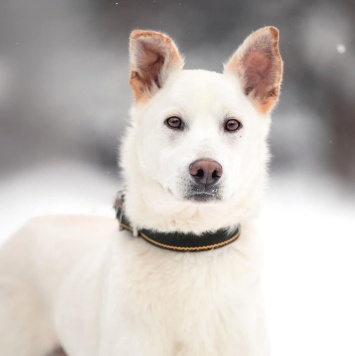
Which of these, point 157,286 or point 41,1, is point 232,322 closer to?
point 157,286

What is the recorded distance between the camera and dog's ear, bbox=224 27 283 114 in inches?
94.1

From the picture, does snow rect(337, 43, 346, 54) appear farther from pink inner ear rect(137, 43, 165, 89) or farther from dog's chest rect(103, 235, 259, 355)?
dog's chest rect(103, 235, 259, 355)

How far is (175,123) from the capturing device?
7.35ft

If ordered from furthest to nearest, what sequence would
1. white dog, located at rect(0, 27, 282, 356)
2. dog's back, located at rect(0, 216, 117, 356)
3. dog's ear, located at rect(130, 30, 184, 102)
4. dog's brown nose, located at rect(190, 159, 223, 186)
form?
dog's back, located at rect(0, 216, 117, 356) → dog's ear, located at rect(130, 30, 184, 102) → white dog, located at rect(0, 27, 282, 356) → dog's brown nose, located at rect(190, 159, 223, 186)

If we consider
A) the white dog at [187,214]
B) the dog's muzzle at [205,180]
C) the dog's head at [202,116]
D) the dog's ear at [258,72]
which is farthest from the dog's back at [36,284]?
the dog's ear at [258,72]

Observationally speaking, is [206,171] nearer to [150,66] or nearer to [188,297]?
[188,297]

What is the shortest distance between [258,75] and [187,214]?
0.67 metres

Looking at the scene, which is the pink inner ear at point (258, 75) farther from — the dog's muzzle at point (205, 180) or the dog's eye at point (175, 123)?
the dog's muzzle at point (205, 180)

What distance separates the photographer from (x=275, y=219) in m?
4.55

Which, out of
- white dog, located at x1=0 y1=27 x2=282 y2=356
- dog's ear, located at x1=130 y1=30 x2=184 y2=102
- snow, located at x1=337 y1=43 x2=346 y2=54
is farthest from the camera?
snow, located at x1=337 y1=43 x2=346 y2=54

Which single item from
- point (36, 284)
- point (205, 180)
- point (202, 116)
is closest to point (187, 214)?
point (205, 180)

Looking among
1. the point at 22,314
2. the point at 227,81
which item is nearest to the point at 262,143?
the point at 227,81

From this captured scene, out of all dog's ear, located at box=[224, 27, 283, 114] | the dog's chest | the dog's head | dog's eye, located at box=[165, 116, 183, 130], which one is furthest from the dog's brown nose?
dog's ear, located at box=[224, 27, 283, 114]

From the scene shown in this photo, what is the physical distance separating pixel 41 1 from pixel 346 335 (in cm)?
330
